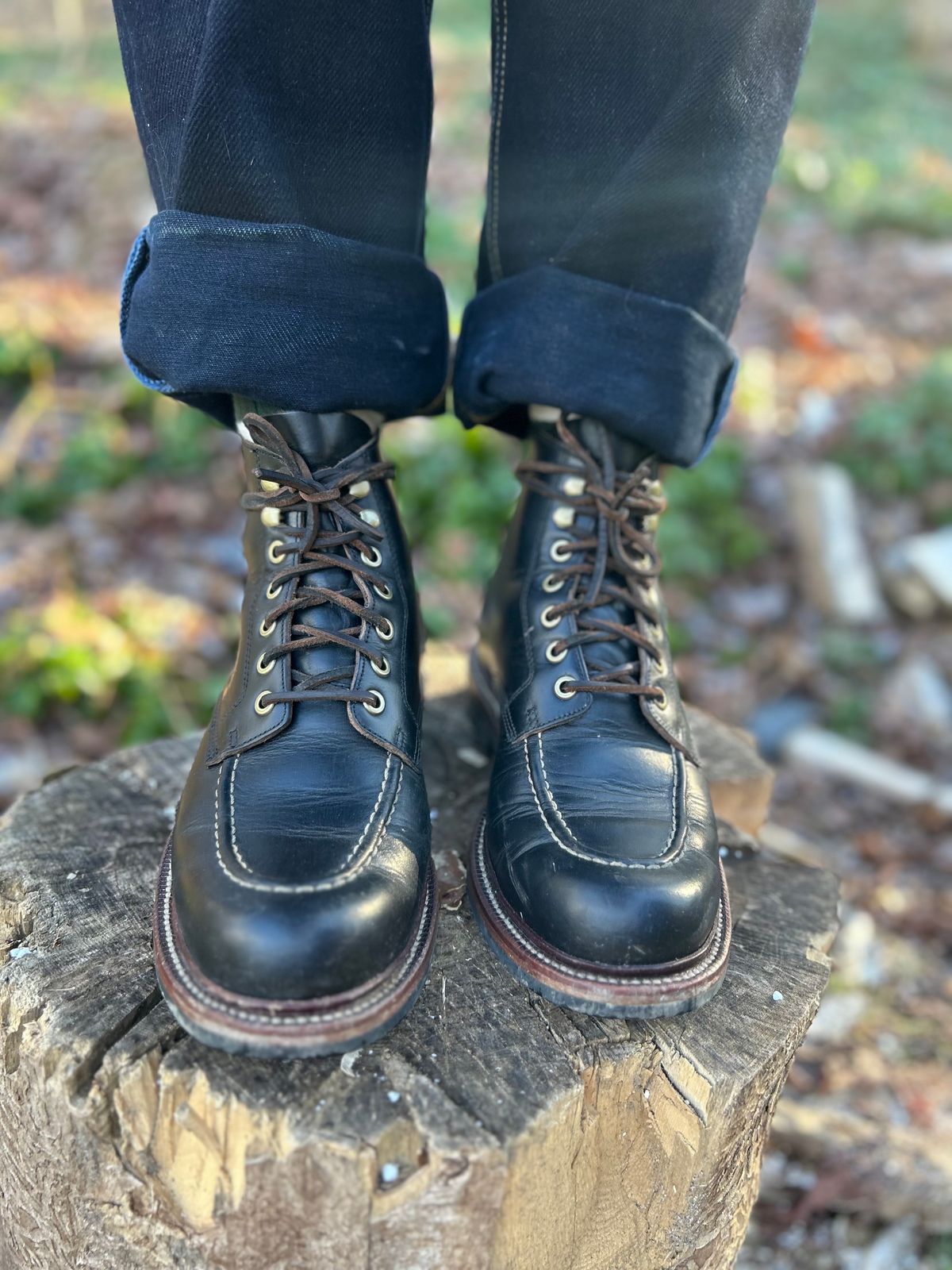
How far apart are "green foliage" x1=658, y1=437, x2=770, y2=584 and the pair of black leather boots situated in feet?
8.13

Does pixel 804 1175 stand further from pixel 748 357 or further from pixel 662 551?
pixel 748 357

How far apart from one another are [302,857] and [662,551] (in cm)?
302

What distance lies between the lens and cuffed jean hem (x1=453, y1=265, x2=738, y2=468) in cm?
159

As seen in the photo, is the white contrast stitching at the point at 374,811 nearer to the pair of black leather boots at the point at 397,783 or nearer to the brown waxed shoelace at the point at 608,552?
the pair of black leather boots at the point at 397,783

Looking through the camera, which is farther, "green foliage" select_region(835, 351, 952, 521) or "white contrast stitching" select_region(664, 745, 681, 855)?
"green foliage" select_region(835, 351, 952, 521)

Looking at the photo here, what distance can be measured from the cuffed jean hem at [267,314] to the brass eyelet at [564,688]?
19.8 inches

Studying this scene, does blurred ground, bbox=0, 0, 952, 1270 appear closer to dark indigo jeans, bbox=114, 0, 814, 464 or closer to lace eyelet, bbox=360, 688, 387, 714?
lace eyelet, bbox=360, 688, 387, 714

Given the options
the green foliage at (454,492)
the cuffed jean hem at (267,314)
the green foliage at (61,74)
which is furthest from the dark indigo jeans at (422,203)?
the green foliage at (61,74)

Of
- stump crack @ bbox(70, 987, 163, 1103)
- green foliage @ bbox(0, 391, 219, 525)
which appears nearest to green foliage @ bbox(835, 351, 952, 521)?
green foliage @ bbox(0, 391, 219, 525)

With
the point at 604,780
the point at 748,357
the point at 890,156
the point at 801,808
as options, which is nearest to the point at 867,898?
the point at 801,808

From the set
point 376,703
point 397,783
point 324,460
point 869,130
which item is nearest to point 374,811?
point 397,783

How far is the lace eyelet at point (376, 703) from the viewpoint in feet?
4.71

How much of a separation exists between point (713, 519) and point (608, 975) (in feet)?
10.7

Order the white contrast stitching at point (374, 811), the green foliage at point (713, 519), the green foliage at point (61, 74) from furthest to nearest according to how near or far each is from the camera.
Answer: the green foliage at point (61, 74)
the green foliage at point (713, 519)
the white contrast stitching at point (374, 811)
